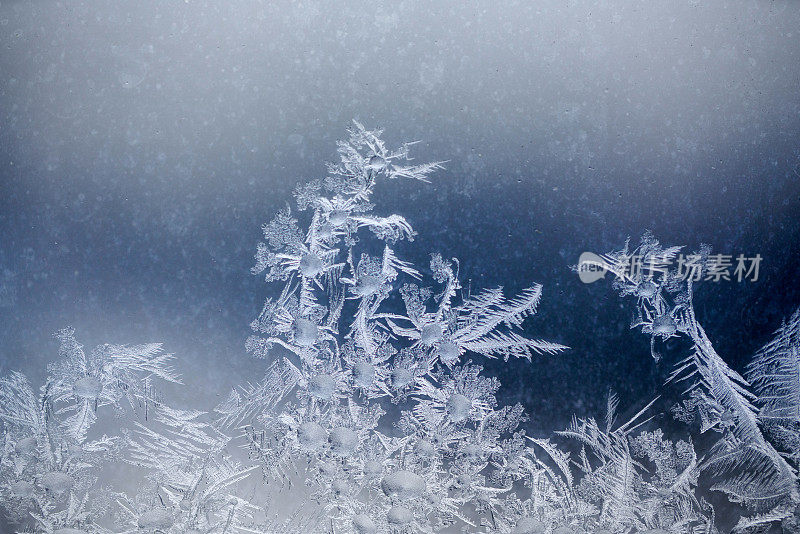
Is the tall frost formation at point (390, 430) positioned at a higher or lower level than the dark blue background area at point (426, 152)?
lower

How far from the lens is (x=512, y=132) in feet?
2.08

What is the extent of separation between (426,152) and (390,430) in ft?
1.17

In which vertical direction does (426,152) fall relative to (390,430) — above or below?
above

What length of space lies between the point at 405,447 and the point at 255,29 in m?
0.56

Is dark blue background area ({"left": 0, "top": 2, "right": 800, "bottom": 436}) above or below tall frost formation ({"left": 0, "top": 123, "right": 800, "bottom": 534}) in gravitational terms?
above

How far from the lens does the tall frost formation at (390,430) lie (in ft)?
2.13

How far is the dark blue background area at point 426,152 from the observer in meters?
0.63

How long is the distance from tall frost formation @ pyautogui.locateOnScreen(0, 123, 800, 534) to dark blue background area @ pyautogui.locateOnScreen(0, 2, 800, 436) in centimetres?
3

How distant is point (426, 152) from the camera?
636 millimetres

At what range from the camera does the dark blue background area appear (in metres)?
0.63

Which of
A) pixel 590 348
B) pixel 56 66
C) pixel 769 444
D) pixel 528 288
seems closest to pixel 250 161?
pixel 56 66

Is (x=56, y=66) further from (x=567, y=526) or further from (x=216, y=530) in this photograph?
(x=567, y=526)

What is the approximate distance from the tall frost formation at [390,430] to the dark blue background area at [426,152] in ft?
0.10

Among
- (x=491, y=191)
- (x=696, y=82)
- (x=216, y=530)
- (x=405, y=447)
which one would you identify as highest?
(x=696, y=82)
